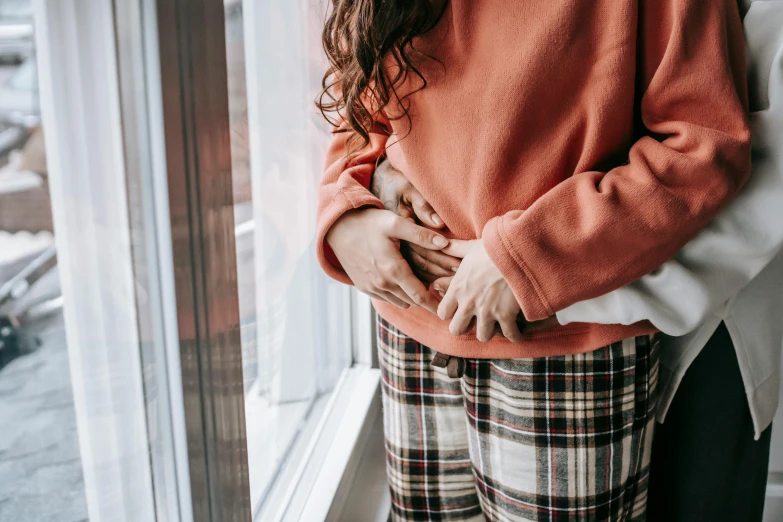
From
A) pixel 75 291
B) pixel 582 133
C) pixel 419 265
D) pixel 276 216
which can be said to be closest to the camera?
pixel 75 291

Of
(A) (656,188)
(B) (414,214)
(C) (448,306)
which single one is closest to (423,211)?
(B) (414,214)

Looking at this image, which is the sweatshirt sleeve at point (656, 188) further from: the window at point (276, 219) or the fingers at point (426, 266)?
the window at point (276, 219)

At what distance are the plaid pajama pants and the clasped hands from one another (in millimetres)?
77

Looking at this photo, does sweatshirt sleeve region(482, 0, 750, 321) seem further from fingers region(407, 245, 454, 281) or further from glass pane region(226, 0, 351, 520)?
glass pane region(226, 0, 351, 520)

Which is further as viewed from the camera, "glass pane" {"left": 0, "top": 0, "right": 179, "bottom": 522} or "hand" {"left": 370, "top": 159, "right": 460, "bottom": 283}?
"hand" {"left": 370, "top": 159, "right": 460, "bottom": 283}

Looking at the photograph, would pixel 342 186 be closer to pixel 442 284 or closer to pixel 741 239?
pixel 442 284

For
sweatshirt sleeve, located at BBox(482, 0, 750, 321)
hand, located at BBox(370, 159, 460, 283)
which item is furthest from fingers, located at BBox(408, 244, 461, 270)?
sweatshirt sleeve, located at BBox(482, 0, 750, 321)

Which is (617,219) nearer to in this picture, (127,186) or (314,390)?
(127,186)

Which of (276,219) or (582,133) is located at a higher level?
(582,133)

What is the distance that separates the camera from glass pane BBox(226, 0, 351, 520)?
0.91 meters

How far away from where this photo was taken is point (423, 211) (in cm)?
78

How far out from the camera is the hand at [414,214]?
0.76 metres

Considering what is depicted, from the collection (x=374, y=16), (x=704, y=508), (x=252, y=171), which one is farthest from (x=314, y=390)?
(x=374, y=16)

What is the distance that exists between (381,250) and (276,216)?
37cm
